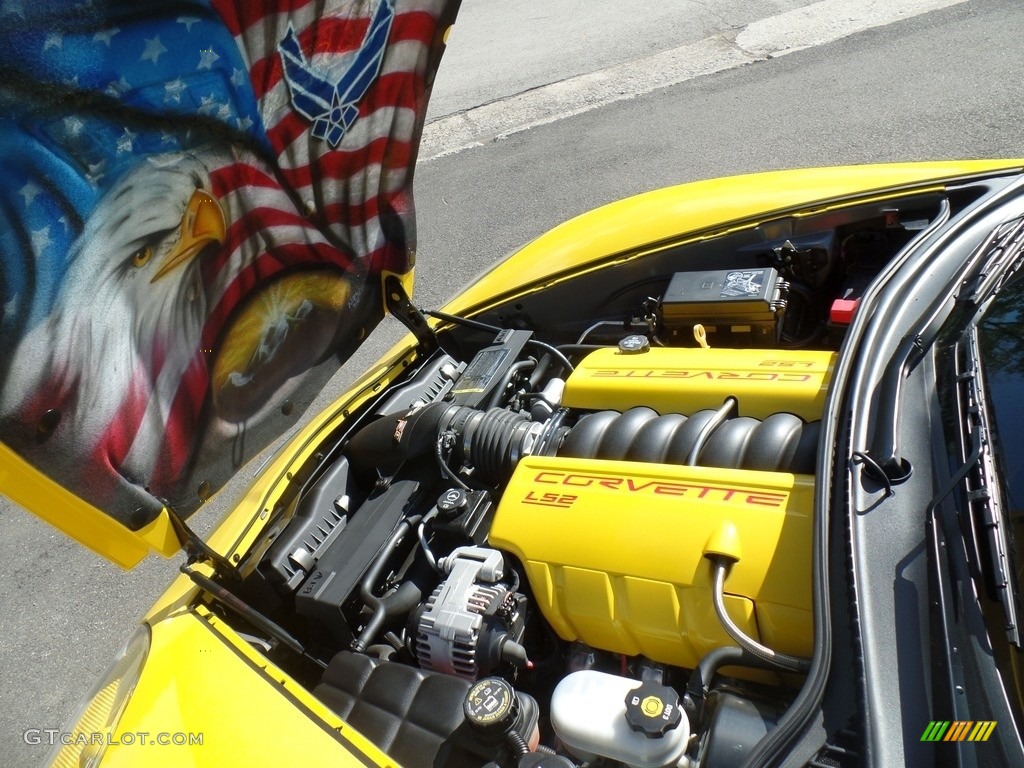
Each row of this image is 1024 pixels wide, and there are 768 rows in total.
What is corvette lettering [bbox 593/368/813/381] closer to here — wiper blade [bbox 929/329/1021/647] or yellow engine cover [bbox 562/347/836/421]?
yellow engine cover [bbox 562/347/836/421]

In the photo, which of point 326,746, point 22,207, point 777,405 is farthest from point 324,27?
point 326,746

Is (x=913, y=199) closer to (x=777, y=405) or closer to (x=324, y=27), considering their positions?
(x=777, y=405)

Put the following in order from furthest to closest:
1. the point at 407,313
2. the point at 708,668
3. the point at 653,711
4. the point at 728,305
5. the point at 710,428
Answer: the point at 407,313 < the point at 728,305 < the point at 710,428 < the point at 708,668 < the point at 653,711

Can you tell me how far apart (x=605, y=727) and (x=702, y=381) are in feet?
3.31

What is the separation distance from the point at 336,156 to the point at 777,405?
4.45ft

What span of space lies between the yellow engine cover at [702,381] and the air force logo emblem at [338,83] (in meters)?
0.99

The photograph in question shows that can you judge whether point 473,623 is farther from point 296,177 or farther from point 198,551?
point 296,177

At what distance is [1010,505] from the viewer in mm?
1319

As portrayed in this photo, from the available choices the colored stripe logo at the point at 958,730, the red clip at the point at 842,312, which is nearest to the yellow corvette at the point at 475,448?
the colored stripe logo at the point at 958,730

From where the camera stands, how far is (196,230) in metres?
1.84

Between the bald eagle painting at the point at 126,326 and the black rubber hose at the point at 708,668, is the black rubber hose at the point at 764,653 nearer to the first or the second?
the black rubber hose at the point at 708,668

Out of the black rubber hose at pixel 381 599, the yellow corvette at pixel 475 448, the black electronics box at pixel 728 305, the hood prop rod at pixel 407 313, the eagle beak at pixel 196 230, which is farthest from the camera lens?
the hood prop rod at pixel 407 313

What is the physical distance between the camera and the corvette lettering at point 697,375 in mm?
2078

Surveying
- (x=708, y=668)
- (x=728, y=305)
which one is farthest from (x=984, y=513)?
(x=728, y=305)
